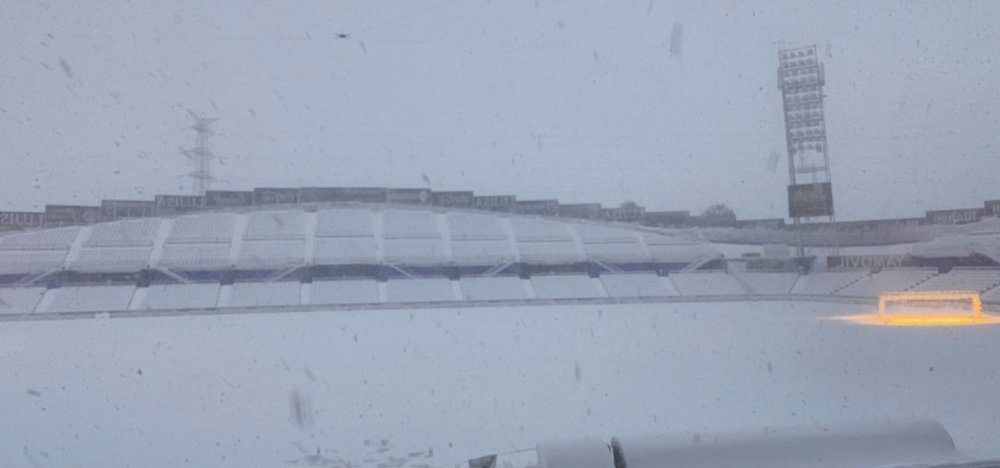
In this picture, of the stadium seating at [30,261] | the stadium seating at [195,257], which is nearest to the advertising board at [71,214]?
the stadium seating at [30,261]

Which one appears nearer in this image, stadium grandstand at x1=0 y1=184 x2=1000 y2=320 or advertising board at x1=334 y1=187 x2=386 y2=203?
stadium grandstand at x1=0 y1=184 x2=1000 y2=320

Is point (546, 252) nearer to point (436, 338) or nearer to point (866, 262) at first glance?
point (866, 262)

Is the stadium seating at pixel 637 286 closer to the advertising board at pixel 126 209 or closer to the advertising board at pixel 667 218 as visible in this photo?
the advertising board at pixel 667 218

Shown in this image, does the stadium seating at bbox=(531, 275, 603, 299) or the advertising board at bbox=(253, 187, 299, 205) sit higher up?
the advertising board at bbox=(253, 187, 299, 205)

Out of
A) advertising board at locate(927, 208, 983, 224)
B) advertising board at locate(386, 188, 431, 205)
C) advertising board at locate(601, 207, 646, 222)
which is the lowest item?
advertising board at locate(927, 208, 983, 224)

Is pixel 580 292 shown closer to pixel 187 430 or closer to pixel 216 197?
pixel 216 197

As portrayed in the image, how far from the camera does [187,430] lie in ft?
14.8

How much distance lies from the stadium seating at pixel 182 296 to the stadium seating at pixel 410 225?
5.03m

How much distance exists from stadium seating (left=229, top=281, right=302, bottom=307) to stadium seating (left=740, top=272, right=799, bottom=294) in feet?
34.7

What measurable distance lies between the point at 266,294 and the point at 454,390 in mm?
16579

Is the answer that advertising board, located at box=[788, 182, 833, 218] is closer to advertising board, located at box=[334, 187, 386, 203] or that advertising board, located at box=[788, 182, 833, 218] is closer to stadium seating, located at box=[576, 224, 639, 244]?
stadium seating, located at box=[576, 224, 639, 244]

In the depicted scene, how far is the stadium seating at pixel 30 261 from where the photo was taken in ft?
57.5

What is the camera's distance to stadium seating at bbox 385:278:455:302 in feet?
70.7

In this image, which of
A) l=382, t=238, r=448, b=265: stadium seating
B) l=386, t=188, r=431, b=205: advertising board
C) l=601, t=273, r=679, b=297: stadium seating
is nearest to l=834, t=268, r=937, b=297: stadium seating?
l=601, t=273, r=679, b=297: stadium seating
